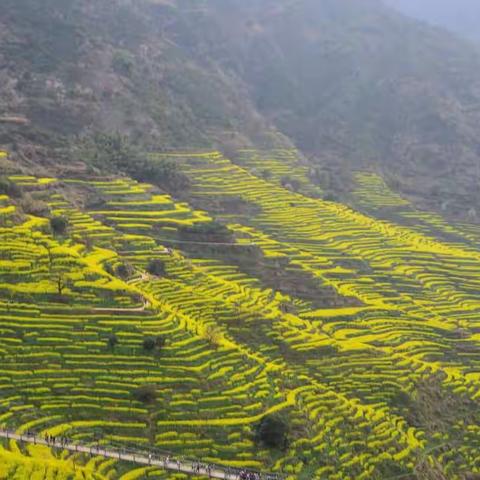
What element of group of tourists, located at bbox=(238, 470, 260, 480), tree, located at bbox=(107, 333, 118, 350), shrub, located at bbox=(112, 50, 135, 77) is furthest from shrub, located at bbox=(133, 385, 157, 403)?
shrub, located at bbox=(112, 50, 135, 77)

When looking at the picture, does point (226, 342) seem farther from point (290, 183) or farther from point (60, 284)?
point (290, 183)

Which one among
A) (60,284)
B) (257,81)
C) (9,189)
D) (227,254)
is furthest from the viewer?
(257,81)

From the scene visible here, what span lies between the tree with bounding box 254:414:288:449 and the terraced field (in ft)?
1.30

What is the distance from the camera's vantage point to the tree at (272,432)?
1249 inches

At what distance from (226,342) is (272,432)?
8284 mm

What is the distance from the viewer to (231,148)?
86.0 metres

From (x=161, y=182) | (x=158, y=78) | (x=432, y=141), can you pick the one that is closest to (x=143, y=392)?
(x=161, y=182)

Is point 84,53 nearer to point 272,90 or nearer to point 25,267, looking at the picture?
point 272,90

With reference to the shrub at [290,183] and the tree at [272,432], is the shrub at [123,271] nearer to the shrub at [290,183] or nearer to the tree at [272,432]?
the tree at [272,432]

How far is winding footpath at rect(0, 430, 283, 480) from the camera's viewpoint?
28.6 m

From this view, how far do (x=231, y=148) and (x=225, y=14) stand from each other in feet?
179

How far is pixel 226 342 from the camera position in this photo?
39.1 m

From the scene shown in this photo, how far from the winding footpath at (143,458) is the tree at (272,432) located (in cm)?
225

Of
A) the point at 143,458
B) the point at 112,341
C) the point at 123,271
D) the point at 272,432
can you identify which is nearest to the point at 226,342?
the point at 112,341
